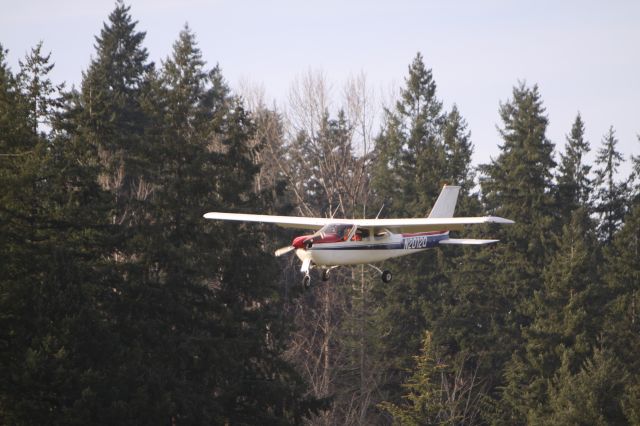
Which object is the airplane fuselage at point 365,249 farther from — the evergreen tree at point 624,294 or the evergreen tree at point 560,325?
the evergreen tree at point 624,294

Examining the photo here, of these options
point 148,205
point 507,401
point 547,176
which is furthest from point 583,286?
point 148,205

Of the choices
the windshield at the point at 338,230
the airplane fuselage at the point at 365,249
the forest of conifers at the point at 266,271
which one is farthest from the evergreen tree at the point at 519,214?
the windshield at the point at 338,230

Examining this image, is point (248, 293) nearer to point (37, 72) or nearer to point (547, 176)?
point (37, 72)

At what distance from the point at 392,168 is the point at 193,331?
29835 millimetres

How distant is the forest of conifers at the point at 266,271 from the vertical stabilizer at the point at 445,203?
685cm

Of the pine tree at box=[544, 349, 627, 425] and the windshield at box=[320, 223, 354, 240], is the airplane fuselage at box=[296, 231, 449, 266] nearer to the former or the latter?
the windshield at box=[320, 223, 354, 240]

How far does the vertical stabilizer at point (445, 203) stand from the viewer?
115 feet

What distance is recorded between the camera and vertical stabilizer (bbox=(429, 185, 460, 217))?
115ft

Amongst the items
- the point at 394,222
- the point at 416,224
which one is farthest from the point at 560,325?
the point at 416,224

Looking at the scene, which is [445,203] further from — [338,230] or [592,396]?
[592,396]

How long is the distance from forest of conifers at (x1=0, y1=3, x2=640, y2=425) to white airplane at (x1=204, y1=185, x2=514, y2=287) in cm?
489

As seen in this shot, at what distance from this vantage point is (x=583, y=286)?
52.3 metres

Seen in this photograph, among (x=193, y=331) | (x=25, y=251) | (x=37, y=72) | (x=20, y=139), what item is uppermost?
(x=37, y=72)

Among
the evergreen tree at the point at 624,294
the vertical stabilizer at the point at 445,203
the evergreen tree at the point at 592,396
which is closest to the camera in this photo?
the vertical stabilizer at the point at 445,203
